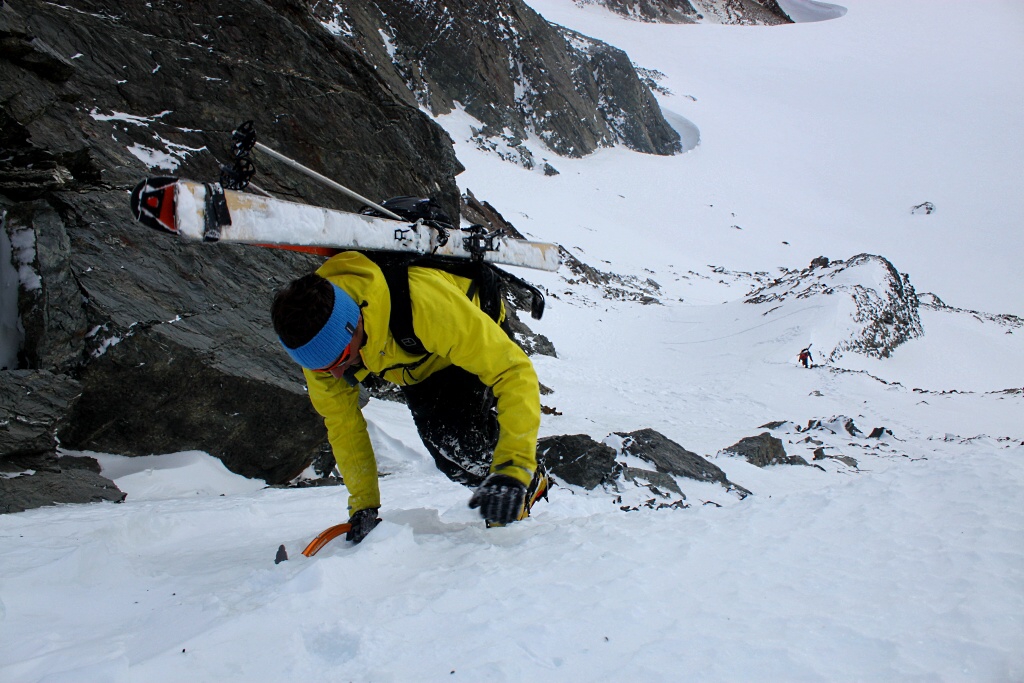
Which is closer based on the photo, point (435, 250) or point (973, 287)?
point (435, 250)

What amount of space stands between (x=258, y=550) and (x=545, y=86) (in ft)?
124

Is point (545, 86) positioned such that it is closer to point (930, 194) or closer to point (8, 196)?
point (930, 194)

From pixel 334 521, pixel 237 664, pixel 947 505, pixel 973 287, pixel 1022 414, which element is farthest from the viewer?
pixel 973 287

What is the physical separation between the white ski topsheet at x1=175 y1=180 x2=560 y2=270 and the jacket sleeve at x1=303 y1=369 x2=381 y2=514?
2.04 ft

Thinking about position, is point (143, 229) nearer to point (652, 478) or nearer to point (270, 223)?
point (270, 223)

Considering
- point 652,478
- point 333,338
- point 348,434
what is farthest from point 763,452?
point 333,338

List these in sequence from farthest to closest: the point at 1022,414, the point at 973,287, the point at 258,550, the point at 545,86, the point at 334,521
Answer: the point at 545,86 < the point at 973,287 < the point at 1022,414 < the point at 334,521 < the point at 258,550

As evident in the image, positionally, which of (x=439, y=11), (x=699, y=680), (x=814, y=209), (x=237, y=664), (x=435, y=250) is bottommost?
(x=237, y=664)

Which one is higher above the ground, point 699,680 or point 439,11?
point 439,11

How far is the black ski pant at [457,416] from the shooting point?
118 inches

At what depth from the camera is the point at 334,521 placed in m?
3.39

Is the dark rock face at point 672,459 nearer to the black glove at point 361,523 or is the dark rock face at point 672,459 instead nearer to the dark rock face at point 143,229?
the dark rock face at point 143,229

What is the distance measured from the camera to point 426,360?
2.80 m

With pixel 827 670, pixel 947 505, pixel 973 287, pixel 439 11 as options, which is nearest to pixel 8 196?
pixel 827 670
